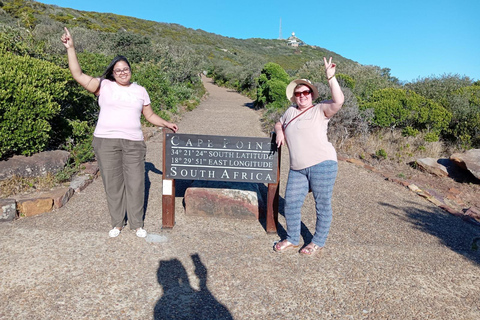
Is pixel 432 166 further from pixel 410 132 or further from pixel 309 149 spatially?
pixel 309 149

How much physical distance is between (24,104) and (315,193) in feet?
13.3

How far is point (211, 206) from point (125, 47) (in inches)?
740

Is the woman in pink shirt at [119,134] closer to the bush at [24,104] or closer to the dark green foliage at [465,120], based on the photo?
the bush at [24,104]

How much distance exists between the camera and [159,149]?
8.18 meters

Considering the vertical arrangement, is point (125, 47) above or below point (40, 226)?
above

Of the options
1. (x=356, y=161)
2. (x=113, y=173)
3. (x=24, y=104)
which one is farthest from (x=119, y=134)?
(x=356, y=161)

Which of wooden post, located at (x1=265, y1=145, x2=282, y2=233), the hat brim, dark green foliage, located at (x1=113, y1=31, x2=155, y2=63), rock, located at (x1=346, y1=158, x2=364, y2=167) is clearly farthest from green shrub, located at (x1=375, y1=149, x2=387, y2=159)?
dark green foliage, located at (x1=113, y1=31, x2=155, y2=63)

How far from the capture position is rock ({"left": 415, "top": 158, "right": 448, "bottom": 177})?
297 inches

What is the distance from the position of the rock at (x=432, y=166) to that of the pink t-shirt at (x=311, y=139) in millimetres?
5498

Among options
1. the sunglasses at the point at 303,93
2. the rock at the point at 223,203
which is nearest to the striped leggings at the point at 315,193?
the sunglasses at the point at 303,93

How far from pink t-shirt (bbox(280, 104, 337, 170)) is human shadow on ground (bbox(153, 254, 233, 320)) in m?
1.36

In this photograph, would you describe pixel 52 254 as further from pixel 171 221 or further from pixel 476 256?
pixel 476 256

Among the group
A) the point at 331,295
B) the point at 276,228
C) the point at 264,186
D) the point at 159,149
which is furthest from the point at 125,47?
the point at 331,295

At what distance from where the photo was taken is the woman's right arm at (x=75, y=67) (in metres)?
3.04
